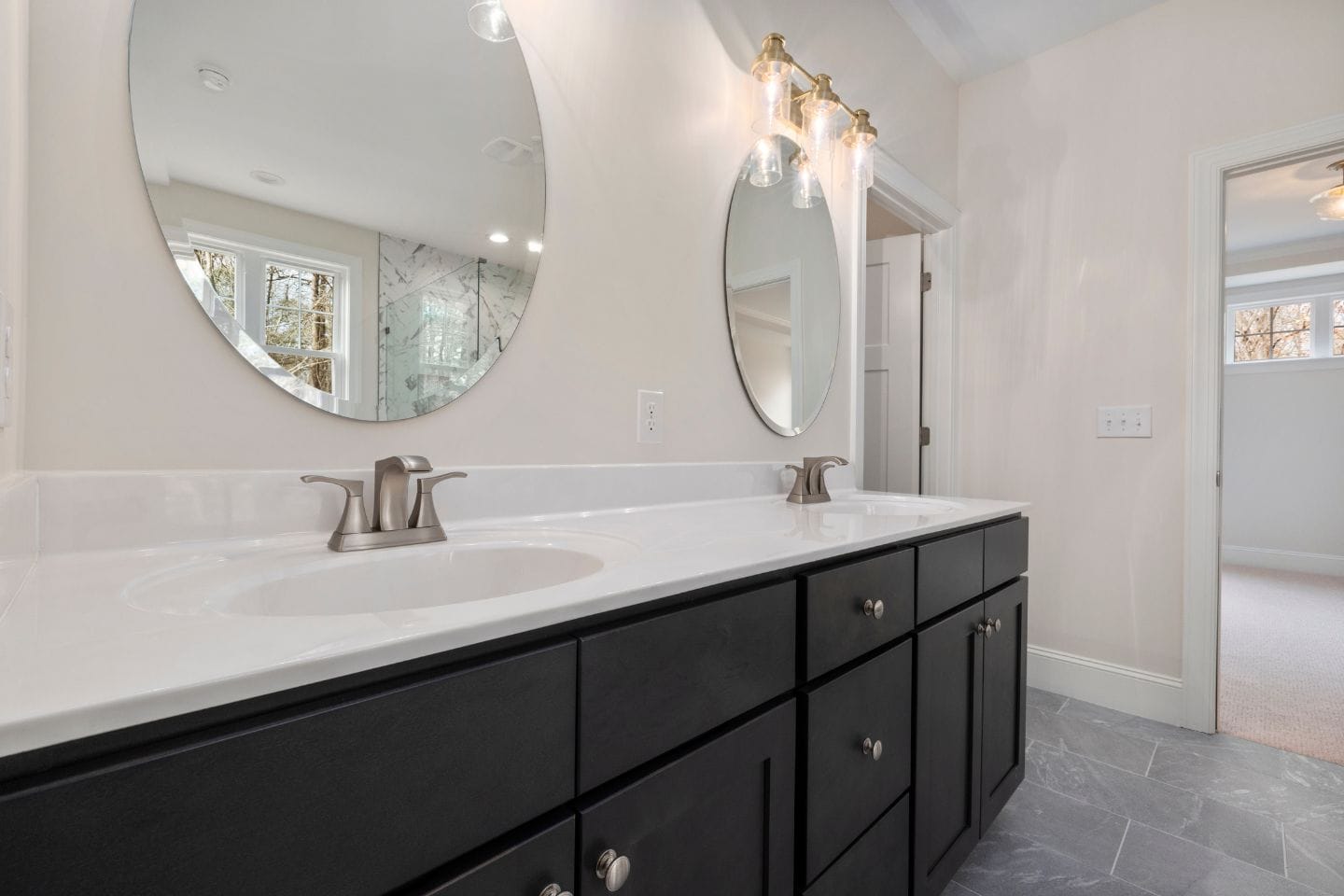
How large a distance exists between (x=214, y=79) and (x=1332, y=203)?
4448 mm

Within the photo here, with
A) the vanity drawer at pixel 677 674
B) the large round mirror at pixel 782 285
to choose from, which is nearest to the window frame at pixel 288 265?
the vanity drawer at pixel 677 674

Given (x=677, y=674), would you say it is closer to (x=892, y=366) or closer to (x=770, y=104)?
(x=770, y=104)

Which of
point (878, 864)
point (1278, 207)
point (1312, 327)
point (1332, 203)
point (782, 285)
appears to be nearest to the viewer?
point (878, 864)

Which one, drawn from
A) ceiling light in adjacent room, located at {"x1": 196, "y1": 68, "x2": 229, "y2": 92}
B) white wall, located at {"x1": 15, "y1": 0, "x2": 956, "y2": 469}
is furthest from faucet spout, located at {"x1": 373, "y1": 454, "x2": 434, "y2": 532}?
ceiling light in adjacent room, located at {"x1": 196, "y1": 68, "x2": 229, "y2": 92}

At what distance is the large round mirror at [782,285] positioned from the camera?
1.61 metres

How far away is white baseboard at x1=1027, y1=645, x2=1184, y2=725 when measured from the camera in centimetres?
215

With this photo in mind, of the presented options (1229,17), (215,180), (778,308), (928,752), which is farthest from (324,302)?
(1229,17)

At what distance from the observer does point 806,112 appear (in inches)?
65.2

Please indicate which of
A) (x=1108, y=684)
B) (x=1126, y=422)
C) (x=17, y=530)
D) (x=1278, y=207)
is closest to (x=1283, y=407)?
(x=1278, y=207)

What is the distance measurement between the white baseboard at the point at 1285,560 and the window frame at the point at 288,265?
253 inches

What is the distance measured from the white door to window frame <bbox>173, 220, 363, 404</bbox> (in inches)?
85.8

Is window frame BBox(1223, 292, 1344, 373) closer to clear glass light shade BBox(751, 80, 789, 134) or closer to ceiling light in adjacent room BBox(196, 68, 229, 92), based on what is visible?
clear glass light shade BBox(751, 80, 789, 134)

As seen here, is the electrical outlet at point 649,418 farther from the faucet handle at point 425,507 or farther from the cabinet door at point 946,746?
the cabinet door at point 946,746

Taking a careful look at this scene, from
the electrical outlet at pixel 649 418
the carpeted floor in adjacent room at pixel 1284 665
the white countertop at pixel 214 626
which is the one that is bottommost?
the carpeted floor in adjacent room at pixel 1284 665
